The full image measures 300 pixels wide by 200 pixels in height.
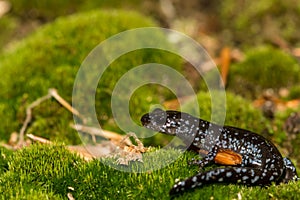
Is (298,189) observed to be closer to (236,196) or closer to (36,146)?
(236,196)

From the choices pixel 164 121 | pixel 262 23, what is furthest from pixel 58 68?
pixel 262 23

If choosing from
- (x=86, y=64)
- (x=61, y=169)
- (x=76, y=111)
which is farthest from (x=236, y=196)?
(x=86, y=64)

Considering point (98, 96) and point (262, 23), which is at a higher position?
point (262, 23)

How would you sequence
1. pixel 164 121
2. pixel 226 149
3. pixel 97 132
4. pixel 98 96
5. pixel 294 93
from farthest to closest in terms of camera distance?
pixel 294 93, pixel 98 96, pixel 97 132, pixel 164 121, pixel 226 149

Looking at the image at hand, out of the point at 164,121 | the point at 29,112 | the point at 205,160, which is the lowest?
the point at 205,160

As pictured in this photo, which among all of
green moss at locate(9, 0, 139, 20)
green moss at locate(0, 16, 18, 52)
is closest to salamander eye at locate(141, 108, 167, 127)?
green moss at locate(9, 0, 139, 20)

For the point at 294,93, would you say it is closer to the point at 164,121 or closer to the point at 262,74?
the point at 262,74
